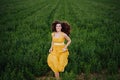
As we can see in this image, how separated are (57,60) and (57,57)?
4.3 inches

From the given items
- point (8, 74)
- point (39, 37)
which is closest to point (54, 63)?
point (8, 74)

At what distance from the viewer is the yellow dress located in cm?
643

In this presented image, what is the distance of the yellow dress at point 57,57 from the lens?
6.43 meters

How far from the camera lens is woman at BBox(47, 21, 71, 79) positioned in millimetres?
6438

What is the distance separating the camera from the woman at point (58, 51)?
644 cm

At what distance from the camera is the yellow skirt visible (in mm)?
6420

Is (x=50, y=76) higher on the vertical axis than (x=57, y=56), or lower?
lower

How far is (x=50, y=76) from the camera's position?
6.82 meters

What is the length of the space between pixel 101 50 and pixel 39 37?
3199 mm

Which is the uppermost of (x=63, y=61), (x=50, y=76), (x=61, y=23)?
(x=61, y=23)

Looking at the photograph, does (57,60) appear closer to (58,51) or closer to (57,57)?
(57,57)

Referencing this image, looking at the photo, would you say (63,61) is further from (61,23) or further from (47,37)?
(47,37)

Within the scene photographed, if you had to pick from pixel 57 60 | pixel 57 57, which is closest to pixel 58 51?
pixel 57 57

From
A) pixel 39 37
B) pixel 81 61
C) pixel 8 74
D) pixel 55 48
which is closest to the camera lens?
pixel 8 74
